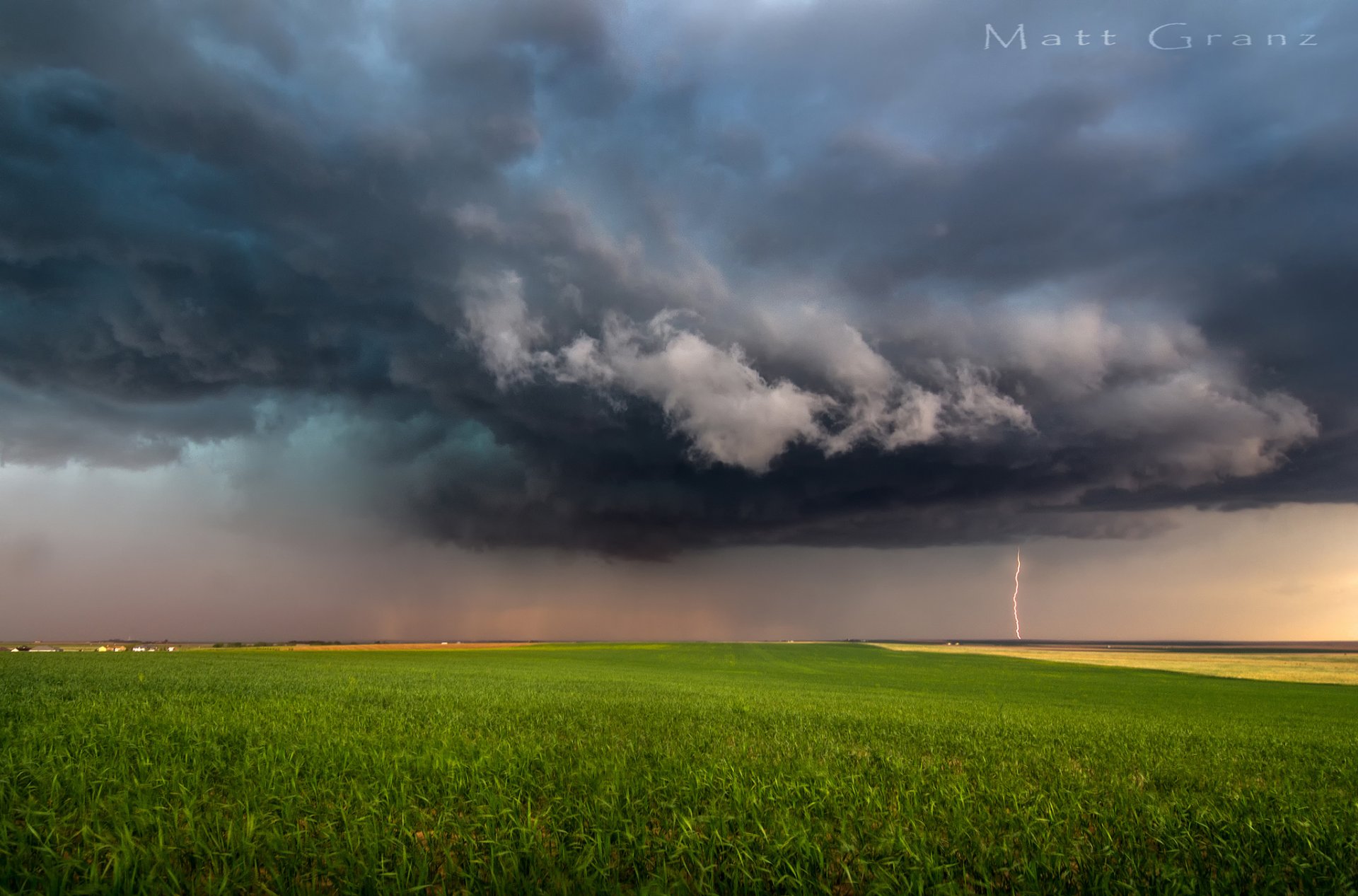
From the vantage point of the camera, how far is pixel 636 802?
8.45m

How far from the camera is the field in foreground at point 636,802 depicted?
21.2 feet

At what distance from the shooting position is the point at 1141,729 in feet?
69.2

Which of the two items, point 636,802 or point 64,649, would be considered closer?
point 636,802

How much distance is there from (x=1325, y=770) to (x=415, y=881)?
1917 centimetres

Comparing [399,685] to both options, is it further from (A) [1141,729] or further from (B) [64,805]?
(A) [1141,729]

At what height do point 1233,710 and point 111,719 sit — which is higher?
point 111,719

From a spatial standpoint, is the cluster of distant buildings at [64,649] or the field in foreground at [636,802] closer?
the field in foreground at [636,802]

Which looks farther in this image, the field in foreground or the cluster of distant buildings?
the cluster of distant buildings

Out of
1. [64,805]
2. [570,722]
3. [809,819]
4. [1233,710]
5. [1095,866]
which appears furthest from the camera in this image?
[1233,710]

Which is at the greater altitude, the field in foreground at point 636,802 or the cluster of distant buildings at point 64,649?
the field in foreground at point 636,802

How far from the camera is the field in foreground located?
646cm

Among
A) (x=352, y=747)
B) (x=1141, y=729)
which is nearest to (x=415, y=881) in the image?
(x=352, y=747)

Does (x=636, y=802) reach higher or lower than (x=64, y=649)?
higher

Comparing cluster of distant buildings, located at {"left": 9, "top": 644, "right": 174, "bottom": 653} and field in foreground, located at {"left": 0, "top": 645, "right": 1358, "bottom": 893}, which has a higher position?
field in foreground, located at {"left": 0, "top": 645, "right": 1358, "bottom": 893}
